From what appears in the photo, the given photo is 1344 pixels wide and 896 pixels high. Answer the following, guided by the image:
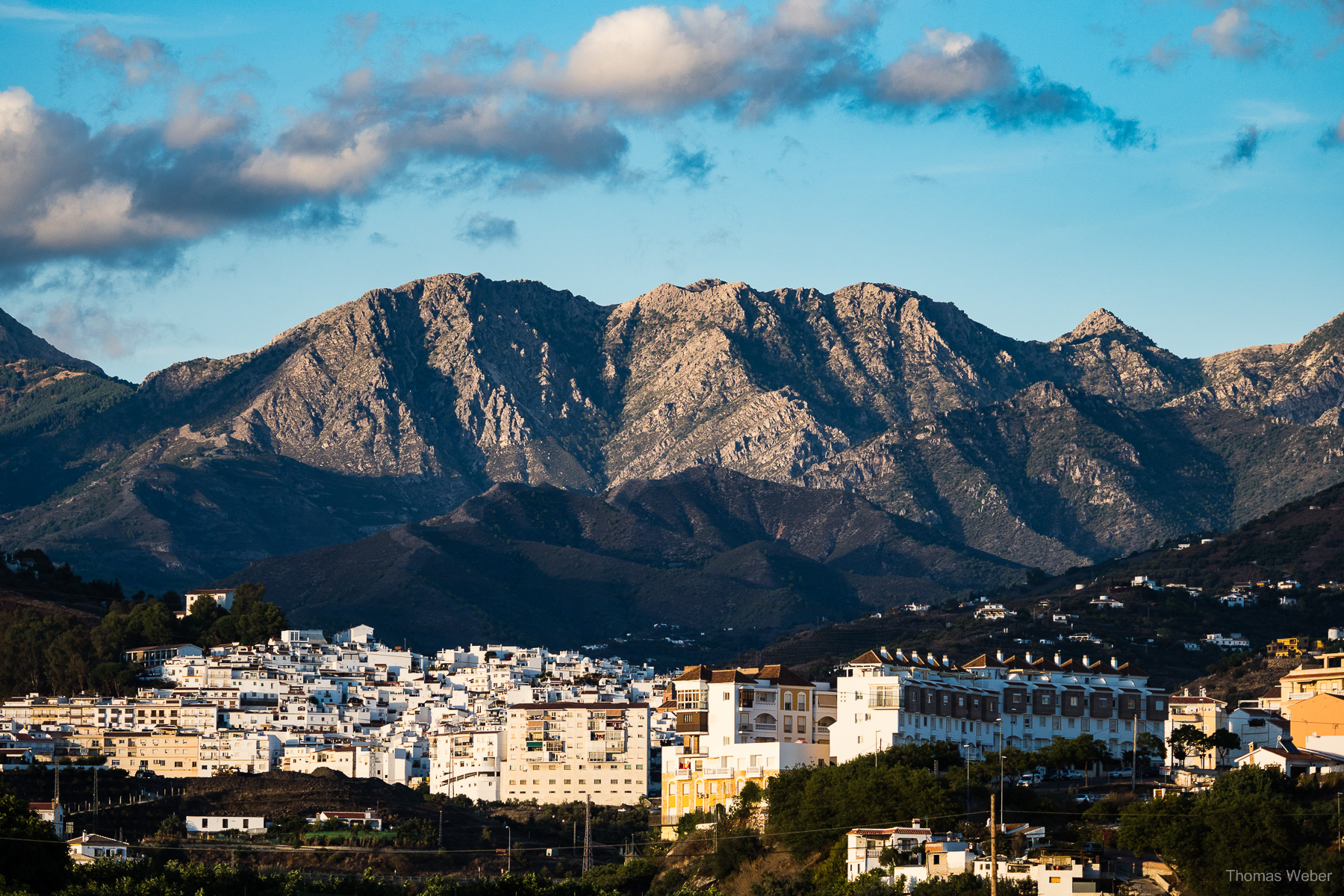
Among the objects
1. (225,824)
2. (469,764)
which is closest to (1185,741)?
(225,824)

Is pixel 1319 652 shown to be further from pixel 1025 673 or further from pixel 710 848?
pixel 710 848

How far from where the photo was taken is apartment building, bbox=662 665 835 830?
105625mm

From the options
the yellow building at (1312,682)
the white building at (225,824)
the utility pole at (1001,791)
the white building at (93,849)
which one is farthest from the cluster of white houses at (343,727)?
the utility pole at (1001,791)

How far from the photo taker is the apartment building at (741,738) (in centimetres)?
10562

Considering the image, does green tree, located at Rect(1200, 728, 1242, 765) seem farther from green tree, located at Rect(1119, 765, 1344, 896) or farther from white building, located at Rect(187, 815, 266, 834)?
white building, located at Rect(187, 815, 266, 834)

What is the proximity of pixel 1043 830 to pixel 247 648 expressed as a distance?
121220 mm

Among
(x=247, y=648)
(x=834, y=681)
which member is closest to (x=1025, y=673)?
(x=834, y=681)

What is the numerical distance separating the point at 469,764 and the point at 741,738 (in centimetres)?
3929

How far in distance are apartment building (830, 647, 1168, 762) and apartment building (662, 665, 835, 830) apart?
211 centimetres

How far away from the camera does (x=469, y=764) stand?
147 metres

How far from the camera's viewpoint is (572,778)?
142750 millimetres

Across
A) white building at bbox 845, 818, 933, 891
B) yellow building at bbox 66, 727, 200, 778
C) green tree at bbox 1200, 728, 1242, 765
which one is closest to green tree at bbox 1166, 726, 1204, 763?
green tree at bbox 1200, 728, 1242, 765

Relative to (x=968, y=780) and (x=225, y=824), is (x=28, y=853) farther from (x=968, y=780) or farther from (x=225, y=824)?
(x=225, y=824)

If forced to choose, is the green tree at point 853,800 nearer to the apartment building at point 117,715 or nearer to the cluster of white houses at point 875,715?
the cluster of white houses at point 875,715
